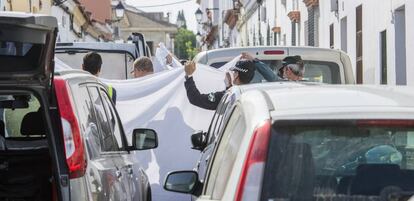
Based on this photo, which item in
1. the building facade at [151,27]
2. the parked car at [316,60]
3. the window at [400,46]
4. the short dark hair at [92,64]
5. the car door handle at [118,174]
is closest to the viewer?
the car door handle at [118,174]

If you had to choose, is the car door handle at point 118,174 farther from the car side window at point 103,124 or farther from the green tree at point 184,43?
the green tree at point 184,43

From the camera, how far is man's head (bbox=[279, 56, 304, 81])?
31.5 ft

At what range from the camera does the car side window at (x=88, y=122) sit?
5.59 metres

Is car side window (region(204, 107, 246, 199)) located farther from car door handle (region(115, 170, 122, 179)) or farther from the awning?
the awning

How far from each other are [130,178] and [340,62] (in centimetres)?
406

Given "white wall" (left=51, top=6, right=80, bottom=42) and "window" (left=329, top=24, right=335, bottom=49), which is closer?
"window" (left=329, top=24, right=335, bottom=49)

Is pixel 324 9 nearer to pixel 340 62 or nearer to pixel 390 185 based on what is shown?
pixel 340 62

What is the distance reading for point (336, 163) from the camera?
4340 millimetres

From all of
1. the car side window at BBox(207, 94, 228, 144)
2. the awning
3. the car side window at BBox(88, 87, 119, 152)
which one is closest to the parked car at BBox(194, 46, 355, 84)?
the car side window at BBox(207, 94, 228, 144)

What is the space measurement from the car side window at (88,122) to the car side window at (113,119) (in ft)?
3.63

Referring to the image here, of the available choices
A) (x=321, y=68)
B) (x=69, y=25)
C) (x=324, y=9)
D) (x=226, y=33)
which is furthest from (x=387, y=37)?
(x=226, y=33)

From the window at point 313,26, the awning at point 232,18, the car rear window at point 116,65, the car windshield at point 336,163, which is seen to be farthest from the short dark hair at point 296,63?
the awning at point 232,18

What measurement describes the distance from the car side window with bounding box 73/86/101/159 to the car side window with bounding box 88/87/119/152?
0.21 metres

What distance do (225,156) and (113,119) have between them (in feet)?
9.73
